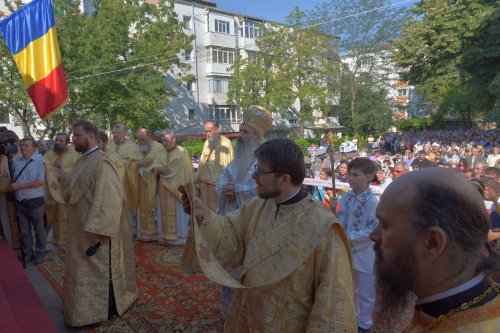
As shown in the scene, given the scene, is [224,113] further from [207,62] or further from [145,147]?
[145,147]

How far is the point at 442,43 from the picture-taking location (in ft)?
75.2

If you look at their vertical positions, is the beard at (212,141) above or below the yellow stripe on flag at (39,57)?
below

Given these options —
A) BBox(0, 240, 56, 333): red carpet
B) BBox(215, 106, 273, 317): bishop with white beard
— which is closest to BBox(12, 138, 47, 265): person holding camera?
BBox(0, 240, 56, 333): red carpet

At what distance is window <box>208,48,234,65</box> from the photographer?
39.1 m

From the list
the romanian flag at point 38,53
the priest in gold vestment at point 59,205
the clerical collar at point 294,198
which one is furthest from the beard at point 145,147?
the clerical collar at point 294,198

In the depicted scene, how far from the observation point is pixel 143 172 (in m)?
7.32

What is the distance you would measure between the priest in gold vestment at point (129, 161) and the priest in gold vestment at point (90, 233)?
10.8 feet

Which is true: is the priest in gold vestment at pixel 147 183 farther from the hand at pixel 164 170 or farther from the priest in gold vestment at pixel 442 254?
the priest in gold vestment at pixel 442 254

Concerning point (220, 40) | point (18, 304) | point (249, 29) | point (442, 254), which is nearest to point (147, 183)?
point (18, 304)

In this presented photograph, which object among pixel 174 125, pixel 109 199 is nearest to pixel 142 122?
pixel 174 125

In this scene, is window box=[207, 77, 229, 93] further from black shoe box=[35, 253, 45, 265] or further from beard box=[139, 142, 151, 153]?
black shoe box=[35, 253, 45, 265]

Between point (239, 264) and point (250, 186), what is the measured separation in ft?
4.29

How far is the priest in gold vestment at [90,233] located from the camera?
393cm

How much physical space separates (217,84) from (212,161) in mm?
34228
